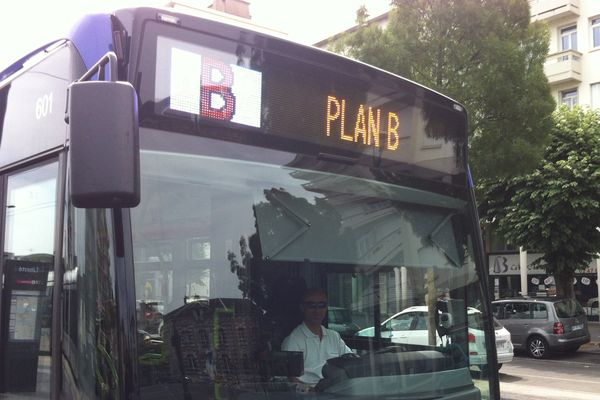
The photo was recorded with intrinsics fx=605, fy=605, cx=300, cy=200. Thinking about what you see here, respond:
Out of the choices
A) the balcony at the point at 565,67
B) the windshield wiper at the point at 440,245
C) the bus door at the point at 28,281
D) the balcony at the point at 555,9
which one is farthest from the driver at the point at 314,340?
the balcony at the point at 555,9

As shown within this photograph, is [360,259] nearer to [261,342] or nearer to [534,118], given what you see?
[261,342]

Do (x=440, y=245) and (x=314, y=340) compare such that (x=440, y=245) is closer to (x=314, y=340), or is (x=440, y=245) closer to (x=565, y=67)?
(x=314, y=340)

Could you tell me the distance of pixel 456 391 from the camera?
285 cm

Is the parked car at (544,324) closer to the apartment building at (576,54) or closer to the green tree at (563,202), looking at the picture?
the green tree at (563,202)

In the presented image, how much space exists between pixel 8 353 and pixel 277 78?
1.73 m

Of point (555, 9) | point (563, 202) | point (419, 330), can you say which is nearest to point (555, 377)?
point (563, 202)

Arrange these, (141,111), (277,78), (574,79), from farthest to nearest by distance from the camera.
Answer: (574,79) < (277,78) < (141,111)

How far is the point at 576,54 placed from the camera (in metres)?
27.6

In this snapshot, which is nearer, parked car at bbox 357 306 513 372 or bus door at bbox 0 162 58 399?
bus door at bbox 0 162 58 399

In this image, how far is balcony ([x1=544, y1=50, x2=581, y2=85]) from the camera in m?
27.2

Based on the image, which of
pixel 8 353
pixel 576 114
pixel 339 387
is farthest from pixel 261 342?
pixel 576 114

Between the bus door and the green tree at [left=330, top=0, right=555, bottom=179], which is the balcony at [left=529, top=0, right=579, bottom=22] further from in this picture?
the bus door

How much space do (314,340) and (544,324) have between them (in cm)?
1617

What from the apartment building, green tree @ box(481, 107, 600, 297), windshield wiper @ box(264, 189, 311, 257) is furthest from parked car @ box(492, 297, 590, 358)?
windshield wiper @ box(264, 189, 311, 257)
